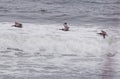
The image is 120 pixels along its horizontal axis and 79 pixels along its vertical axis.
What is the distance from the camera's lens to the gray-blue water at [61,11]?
24550 mm

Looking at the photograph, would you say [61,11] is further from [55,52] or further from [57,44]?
[55,52]

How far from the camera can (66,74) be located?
13.5 meters

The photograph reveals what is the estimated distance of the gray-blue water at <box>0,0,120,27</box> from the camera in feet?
80.5

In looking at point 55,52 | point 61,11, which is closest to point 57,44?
point 55,52

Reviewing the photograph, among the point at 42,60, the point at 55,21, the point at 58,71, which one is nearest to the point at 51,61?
the point at 42,60

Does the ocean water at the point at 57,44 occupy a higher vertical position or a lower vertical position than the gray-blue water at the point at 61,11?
lower

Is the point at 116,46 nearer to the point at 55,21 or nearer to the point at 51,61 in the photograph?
the point at 51,61

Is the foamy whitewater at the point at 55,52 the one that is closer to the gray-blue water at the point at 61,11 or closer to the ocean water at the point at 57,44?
the ocean water at the point at 57,44

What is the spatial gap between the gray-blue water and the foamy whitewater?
2369 millimetres

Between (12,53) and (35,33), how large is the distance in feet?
A: 10.3

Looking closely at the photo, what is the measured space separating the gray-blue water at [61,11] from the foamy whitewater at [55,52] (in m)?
2.37

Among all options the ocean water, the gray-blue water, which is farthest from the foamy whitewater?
the gray-blue water

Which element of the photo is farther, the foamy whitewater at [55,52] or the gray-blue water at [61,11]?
the gray-blue water at [61,11]

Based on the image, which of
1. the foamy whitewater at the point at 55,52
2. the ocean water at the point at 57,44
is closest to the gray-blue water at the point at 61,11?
the ocean water at the point at 57,44
